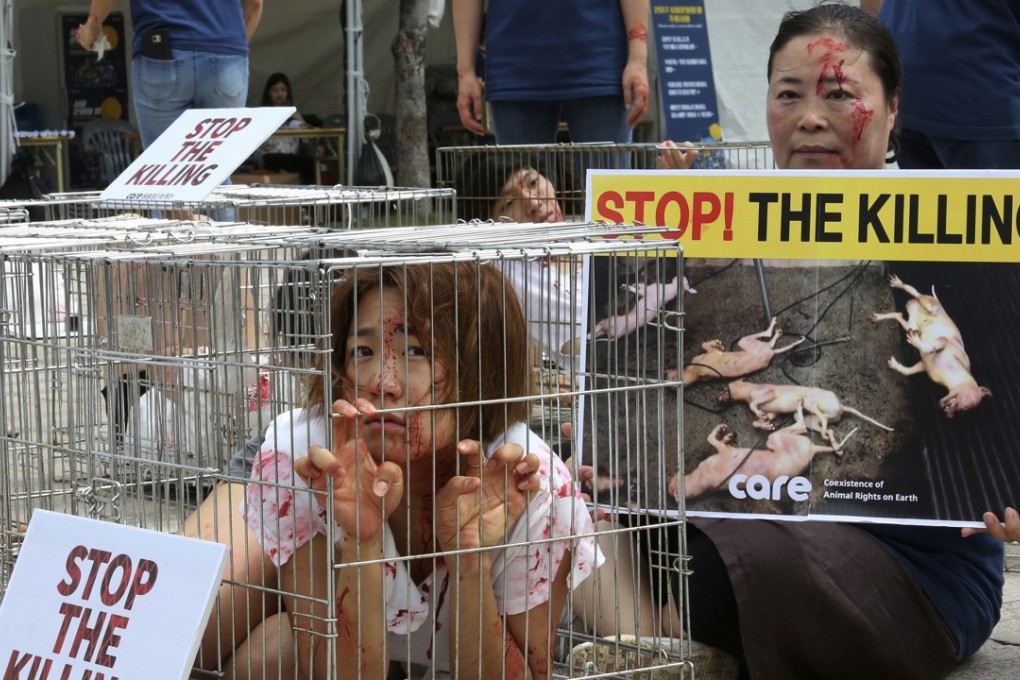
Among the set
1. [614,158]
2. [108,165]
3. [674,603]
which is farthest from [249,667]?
[108,165]

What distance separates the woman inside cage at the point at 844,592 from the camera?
2.79m

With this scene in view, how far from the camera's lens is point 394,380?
7.27 feet

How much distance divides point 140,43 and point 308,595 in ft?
11.1

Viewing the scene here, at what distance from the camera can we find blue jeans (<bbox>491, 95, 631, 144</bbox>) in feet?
15.1

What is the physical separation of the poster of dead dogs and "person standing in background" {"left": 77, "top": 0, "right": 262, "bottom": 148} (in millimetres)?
2788

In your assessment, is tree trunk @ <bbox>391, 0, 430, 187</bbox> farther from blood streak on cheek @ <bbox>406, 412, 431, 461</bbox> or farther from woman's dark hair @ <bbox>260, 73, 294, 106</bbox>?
blood streak on cheek @ <bbox>406, 412, 431, 461</bbox>

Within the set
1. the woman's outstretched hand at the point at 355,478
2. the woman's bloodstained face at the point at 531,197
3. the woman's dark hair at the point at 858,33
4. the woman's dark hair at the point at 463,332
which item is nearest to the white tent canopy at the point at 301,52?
the woman's bloodstained face at the point at 531,197

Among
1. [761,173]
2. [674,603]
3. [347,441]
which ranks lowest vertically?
[674,603]

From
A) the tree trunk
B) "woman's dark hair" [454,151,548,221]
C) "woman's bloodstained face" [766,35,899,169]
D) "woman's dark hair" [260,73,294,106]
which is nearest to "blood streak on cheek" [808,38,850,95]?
"woman's bloodstained face" [766,35,899,169]

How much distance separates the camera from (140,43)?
5184 millimetres

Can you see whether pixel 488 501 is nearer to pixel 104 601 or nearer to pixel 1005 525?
A: pixel 104 601

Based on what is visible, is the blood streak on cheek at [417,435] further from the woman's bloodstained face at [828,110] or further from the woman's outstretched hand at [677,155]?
the woman's outstretched hand at [677,155]

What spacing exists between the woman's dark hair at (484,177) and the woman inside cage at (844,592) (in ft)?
6.38

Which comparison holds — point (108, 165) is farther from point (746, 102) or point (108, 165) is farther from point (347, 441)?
point (347, 441)
